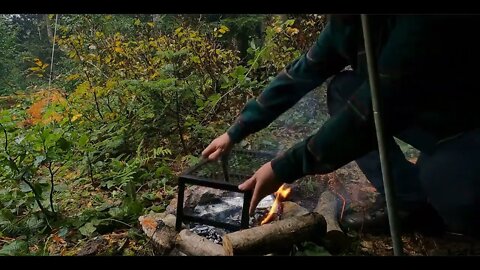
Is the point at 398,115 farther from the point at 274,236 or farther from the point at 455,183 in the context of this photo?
the point at 274,236

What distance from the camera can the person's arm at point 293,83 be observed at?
120 centimetres

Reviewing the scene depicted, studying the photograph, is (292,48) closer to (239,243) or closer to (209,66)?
(209,66)

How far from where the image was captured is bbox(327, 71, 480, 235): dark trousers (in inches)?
46.3

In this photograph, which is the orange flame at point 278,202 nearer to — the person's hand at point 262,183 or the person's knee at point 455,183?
the person's hand at point 262,183

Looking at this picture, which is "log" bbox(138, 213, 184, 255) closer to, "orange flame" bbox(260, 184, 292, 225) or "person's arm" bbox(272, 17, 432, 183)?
"orange flame" bbox(260, 184, 292, 225)

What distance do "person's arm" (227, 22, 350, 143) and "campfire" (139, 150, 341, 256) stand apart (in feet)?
0.37

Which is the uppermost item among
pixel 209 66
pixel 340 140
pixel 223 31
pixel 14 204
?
pixel 223 31

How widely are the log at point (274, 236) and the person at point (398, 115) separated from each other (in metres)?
0.09

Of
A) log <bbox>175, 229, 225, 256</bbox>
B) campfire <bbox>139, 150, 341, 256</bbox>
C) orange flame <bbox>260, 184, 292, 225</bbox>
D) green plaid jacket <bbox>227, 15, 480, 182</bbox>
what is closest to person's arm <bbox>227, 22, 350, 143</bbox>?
green plaid jacket <bbox>227, 15, 480, 182</bbox>

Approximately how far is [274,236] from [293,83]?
1.52 ft

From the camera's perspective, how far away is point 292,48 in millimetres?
1373

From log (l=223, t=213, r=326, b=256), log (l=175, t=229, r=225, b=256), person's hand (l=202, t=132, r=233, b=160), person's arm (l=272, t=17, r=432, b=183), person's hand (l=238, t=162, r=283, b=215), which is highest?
person's arm (l=272, t=17, r=432, b=183)

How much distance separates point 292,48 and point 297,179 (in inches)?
17.1
